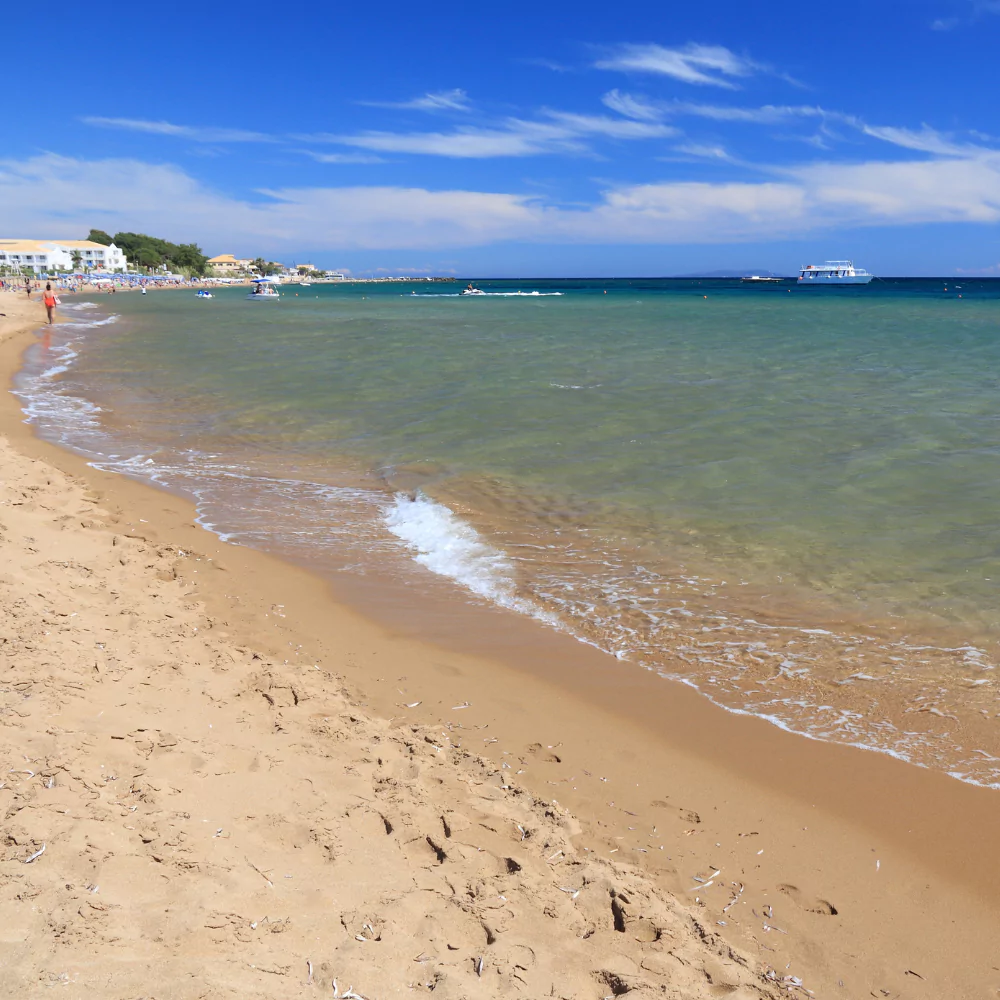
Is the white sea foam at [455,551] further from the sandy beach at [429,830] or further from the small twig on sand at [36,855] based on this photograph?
the small twig on sand at [36,855]

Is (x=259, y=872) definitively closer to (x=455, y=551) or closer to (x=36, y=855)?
(x=36, y=855)

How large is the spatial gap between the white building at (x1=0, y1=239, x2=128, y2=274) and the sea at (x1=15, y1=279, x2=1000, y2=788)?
120 meters

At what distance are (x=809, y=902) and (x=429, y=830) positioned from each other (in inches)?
70.4

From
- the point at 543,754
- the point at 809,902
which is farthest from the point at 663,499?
the point at 809,902

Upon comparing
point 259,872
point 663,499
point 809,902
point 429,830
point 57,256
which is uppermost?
point 57,256

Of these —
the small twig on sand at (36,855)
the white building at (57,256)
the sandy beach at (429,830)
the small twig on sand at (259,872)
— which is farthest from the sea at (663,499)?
the white building at (57,256)

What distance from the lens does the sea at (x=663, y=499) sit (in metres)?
5.82

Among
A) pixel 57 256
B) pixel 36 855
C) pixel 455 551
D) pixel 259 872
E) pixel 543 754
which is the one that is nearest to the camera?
pixel 36 855

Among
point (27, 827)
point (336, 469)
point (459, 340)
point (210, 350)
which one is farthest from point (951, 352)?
point (27, 827)

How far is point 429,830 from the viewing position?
3.60m

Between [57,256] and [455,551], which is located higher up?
[57,256]

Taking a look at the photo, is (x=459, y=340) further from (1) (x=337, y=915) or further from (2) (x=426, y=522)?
(1) (x=337, y=915)

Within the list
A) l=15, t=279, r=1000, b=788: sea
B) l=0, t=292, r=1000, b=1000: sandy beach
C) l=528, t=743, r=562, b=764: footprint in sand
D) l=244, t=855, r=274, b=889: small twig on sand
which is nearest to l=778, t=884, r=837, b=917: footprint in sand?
l=0, t=292, r=1000, b=1000: sandy beach

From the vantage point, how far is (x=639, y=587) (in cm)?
724
